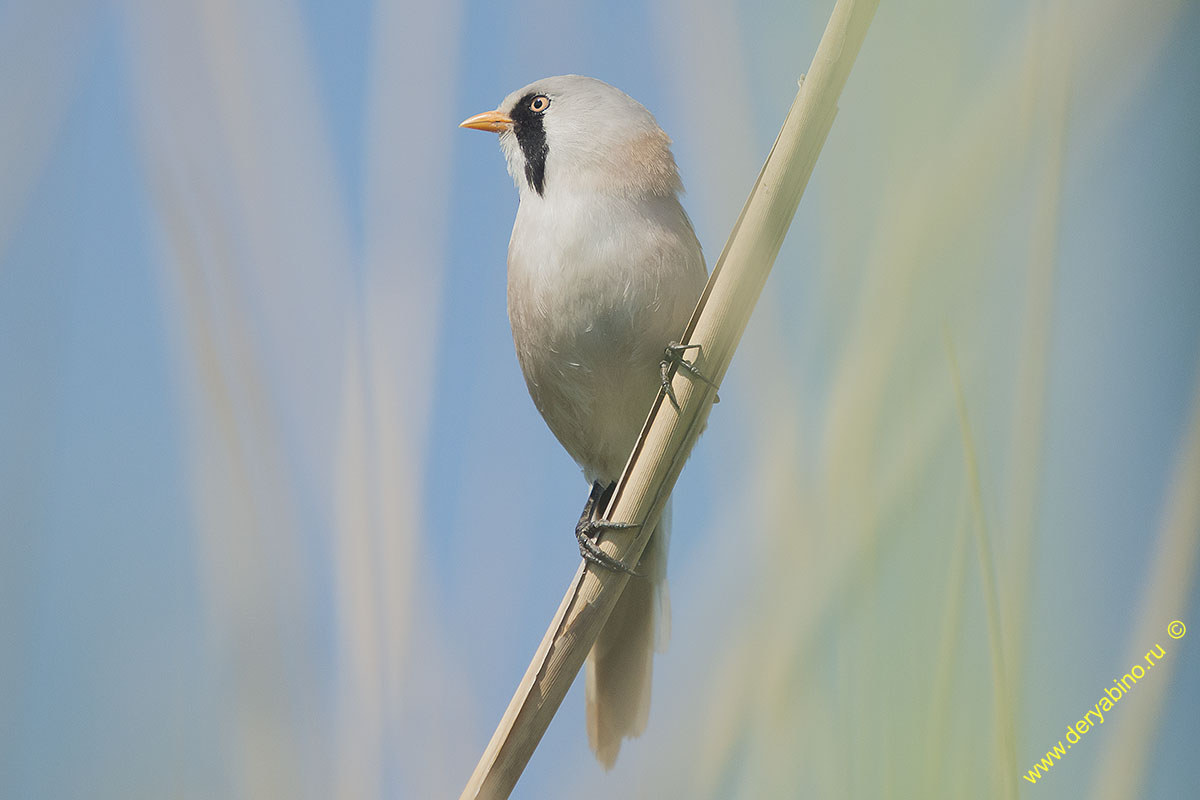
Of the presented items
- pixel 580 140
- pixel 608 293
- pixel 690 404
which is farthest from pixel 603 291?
pixel 690 404

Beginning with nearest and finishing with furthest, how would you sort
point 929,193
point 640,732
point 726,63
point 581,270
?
point 929,193 < point 726,63 < point 640,732 < point 581,270

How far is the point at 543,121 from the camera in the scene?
226cm

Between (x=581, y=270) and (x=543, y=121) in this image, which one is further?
(x=543, y=121)

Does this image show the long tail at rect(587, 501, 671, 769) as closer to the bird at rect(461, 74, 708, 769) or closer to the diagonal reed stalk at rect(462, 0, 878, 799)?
the bird at rect(461, 74, 708, 769)

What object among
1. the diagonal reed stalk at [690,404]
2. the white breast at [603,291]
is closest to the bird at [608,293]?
the white breast at [603,291]

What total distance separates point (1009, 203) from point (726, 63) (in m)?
0.36

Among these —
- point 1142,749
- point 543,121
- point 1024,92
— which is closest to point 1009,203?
point 1024,92

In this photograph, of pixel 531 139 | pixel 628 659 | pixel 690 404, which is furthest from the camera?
pixel 531 139

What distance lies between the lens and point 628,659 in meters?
1.79

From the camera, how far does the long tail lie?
1620 millimetres

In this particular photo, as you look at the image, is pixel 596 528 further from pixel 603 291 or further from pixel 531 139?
pixel 531 139

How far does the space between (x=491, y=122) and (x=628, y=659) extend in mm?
1325

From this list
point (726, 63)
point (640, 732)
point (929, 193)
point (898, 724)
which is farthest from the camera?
point (640, 732)

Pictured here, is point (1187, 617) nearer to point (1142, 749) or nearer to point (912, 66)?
point (1142, 749)
